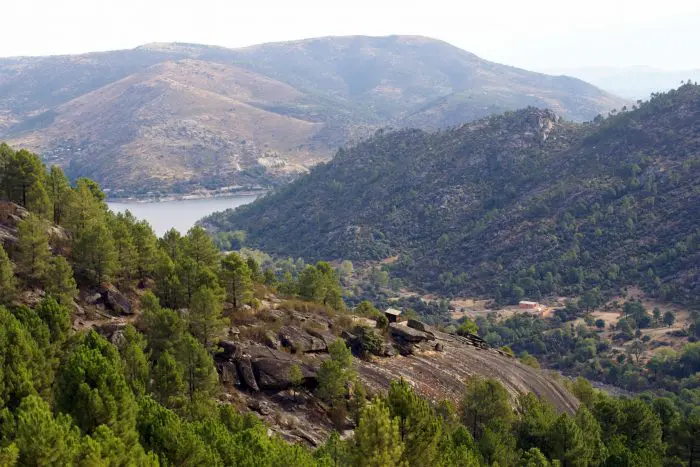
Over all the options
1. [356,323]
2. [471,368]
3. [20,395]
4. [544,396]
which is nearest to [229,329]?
[356,323]

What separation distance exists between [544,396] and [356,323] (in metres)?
23.4

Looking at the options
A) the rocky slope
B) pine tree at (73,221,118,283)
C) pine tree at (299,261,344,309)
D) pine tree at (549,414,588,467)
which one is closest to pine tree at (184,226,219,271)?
the rocky slope

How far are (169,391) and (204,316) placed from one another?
1022 cm

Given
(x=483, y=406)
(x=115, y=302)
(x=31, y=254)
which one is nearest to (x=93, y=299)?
(x=115, y=302)

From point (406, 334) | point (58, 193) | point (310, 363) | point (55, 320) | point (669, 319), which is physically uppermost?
point (58, 193)

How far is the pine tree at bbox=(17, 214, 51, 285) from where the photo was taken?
56188mm

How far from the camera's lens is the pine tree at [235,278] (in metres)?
64.5

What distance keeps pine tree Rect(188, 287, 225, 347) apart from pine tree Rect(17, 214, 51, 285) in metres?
14.0

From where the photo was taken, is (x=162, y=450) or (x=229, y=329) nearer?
(x=162, y=450)

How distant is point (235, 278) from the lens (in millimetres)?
64688

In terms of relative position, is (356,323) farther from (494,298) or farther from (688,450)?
(494,298)

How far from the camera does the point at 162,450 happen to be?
3494 cm

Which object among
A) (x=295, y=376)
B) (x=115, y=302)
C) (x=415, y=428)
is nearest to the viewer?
(x=415, y=428)

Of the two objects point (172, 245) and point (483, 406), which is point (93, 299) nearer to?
point (172, 245)
